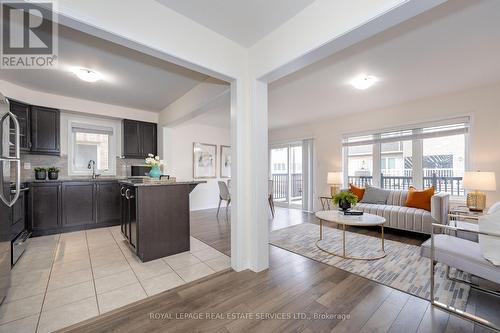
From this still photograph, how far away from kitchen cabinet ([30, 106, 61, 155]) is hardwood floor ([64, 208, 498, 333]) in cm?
375

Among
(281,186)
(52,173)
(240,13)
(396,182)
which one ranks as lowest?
(281,186)

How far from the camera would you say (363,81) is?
3.22 m

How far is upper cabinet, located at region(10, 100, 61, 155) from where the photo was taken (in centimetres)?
361

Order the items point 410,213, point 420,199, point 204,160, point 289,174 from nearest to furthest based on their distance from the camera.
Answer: point 410,213 → point 420,199 → point 204,160 → point 289,174

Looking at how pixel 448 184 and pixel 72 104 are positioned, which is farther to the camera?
pixel 72 104

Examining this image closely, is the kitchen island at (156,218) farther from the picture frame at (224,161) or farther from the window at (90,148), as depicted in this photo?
the picture frame at (224,161)

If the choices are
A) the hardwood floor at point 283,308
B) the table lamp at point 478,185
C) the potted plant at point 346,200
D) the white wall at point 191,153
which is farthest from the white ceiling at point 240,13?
the table lamp at point 478,185

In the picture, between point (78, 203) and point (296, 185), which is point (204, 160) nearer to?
point (296, 185)

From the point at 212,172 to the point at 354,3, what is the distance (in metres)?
5.56

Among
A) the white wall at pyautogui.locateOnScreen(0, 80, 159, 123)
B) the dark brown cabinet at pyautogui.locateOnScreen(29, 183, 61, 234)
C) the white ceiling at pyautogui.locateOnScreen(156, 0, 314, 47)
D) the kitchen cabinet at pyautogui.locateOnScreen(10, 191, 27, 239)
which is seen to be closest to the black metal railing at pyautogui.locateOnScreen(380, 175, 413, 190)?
the white ceiling at pyautogui.locateOnScreen(156, 0, 314, 47)

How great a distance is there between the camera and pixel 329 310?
5.73 feet

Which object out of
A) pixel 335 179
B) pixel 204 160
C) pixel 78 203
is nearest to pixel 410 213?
pixel 335 179

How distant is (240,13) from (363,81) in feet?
7.25

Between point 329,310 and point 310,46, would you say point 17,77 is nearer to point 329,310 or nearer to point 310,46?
point 310,46
